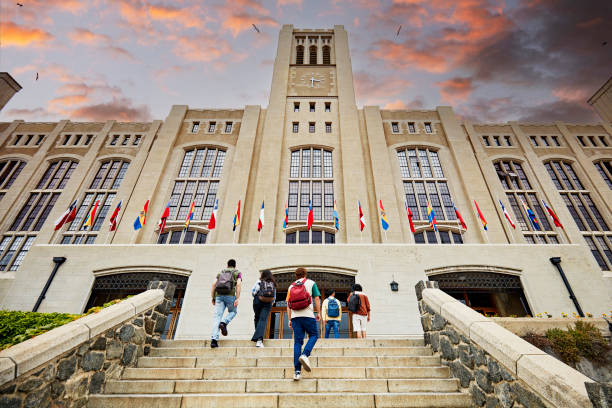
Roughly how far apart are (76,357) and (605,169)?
1422 inches

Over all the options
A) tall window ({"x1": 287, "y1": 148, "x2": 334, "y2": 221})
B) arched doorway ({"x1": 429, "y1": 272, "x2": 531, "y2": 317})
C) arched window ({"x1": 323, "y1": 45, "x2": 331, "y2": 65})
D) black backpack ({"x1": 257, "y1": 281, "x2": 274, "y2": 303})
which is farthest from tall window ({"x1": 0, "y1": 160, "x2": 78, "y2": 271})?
arched doorway ({"x1": 429, "y1": 272, "x2": 531, "y2": 317})

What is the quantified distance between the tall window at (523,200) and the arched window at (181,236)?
22801mm

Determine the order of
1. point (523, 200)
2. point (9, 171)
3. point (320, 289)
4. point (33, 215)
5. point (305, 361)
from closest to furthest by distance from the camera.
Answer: point (305, 361) → point (320, 289) → point (523, 200) → point (33, 215) → point (9, 171)

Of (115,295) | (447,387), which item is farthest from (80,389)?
(115,295)

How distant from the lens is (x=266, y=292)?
5.64 m

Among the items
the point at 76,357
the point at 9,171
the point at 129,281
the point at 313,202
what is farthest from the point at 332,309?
the point at 9,171

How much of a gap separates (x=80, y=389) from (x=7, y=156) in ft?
105

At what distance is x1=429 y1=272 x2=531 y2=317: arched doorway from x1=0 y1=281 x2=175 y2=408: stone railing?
11.3 meters

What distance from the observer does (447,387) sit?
425cm

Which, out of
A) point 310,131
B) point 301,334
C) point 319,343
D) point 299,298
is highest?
point 310,131

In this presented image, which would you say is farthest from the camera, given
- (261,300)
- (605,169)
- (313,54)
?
(313,54)

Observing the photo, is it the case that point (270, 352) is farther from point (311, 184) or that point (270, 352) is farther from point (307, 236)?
point (311, 184)

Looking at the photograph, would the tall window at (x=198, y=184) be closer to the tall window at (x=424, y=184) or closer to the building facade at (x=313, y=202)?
the building facade at (x=313, y=202)

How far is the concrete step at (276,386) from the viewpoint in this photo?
13.8 ft
